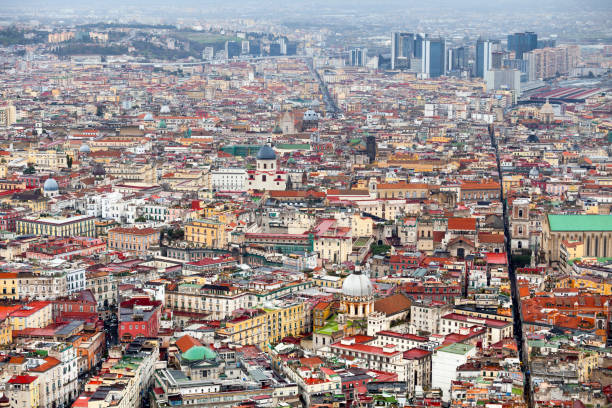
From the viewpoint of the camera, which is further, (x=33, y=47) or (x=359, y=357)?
(x=33, y=47)

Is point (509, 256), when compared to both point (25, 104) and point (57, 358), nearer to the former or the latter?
point (57, 358)

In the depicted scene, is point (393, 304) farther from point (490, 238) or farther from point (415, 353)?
point (490, 238)

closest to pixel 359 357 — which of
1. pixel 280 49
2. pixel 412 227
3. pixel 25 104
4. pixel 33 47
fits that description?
pixel 412 227

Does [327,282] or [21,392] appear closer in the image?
[21,392]

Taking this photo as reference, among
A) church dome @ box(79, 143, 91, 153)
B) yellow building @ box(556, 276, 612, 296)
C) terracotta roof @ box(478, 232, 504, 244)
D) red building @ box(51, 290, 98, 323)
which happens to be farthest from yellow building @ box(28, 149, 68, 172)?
yellow building @ box(556, 276, 612, 296)

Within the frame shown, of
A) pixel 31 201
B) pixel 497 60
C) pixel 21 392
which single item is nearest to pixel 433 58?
pixel 497 60

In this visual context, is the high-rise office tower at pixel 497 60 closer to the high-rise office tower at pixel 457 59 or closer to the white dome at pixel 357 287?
the high-rise office tower at pixel 457 59
